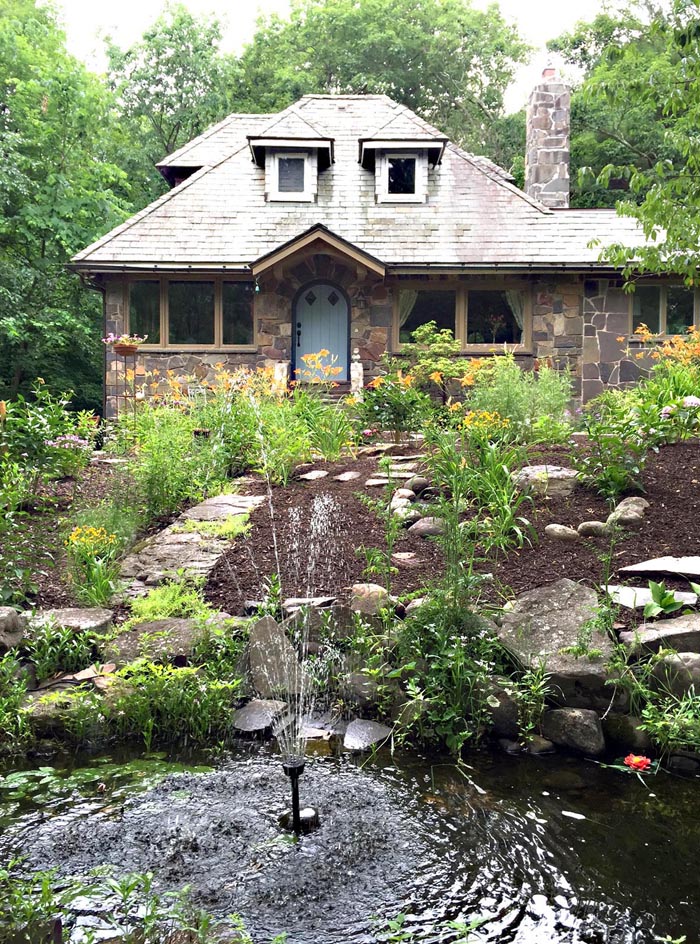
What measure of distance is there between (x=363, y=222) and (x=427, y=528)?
32.4 ft

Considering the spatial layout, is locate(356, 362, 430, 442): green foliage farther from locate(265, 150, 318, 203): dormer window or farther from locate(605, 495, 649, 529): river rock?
locate(265, 150, 318, 203): dormer window

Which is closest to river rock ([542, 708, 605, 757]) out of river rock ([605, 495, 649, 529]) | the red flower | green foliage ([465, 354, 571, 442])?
the red flower

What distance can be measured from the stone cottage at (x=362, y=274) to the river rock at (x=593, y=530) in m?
8.71

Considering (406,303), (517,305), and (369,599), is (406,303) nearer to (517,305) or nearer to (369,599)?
(517,305)

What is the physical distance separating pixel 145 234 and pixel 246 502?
29.4ft

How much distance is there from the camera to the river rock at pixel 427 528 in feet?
21.4

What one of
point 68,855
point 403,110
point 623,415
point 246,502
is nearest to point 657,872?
point 68,855

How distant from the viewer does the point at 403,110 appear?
Result: 54.9 ft

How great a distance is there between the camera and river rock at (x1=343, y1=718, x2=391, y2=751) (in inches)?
178

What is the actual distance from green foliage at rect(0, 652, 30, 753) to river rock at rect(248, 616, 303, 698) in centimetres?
128

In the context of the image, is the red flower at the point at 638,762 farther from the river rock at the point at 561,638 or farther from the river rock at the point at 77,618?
the river rock at the point at 77,618

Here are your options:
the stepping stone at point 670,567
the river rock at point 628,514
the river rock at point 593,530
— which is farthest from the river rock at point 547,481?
the stepping stone at point 670,567

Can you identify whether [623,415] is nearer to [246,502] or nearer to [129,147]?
[246,502]

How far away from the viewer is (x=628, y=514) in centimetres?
611
